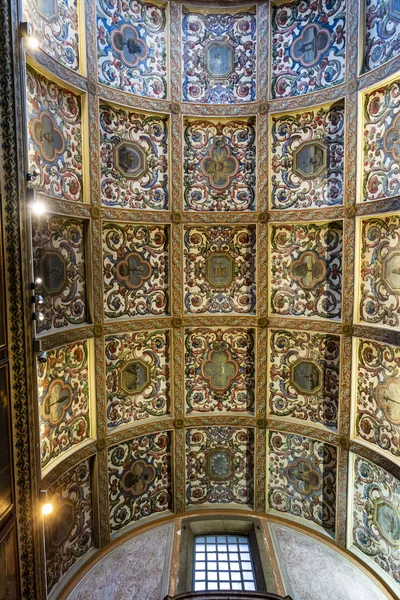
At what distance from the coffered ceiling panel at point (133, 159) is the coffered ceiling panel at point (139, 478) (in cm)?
433

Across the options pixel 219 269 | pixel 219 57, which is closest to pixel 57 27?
pixel 219 57

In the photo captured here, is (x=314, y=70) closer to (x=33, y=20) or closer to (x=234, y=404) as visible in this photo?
(x=33, y=20)

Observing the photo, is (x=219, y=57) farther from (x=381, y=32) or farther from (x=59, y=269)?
(x=59, y=269)

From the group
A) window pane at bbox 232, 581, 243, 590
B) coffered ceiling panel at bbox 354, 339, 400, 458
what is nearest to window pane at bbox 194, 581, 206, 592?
window pane at bbox 232, 581, 243, 590

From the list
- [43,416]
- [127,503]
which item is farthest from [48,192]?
[127,503]

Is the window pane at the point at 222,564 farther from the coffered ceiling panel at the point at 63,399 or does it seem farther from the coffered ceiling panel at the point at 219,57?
the coffered ceiling panel at the point at 219,57

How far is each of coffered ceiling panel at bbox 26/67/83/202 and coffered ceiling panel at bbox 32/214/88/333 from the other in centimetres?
48

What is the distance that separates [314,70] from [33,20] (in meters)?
4.34

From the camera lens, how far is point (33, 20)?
4734 millimetres

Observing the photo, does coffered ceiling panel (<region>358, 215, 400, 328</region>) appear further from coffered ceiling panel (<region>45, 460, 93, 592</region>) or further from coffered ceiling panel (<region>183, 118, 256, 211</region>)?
coffered ceiling panel (<region>45, 460, 93, 592</region>)

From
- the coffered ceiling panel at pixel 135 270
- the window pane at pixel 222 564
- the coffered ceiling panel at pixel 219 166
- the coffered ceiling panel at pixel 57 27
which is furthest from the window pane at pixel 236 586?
the coffered ceiling panel at pixel 57 27

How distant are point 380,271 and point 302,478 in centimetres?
398

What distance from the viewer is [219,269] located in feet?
22.1

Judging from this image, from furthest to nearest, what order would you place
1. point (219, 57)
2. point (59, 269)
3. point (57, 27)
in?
point (219, 57)
point (59, 269)
point (57, 27)
